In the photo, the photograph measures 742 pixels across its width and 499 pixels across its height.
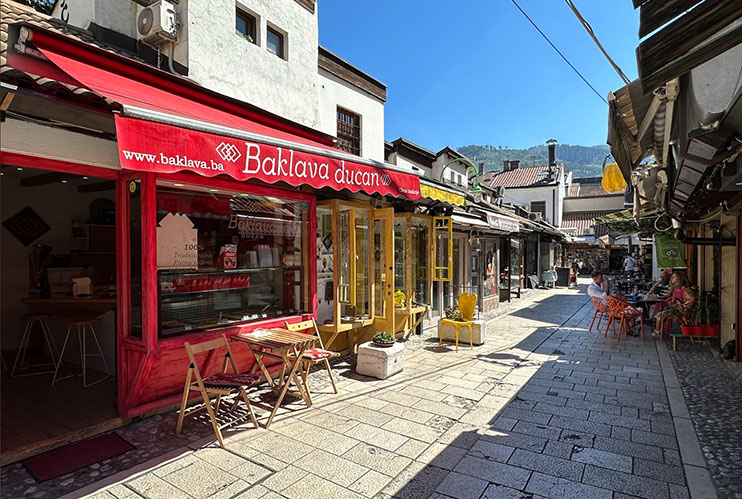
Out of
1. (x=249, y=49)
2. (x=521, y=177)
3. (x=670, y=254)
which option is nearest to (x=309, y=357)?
(x=249, y=49)

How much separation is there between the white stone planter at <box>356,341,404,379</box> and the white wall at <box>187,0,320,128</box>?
16.2ft

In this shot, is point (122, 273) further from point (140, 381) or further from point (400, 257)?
point (400, 257)

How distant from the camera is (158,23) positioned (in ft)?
19.6

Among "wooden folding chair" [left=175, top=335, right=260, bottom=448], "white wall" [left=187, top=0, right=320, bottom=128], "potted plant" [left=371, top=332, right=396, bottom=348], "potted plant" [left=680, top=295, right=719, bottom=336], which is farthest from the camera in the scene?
"potted plant" [left=680, top=295, right=719, bottom=336]

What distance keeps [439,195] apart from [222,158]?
4040 mm

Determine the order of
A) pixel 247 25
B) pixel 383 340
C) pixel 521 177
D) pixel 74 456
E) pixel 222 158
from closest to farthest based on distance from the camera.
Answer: pixel 222 158 → pixel 74 456 → pixel 383 340 → pixel 247 25 → pixel 521 177

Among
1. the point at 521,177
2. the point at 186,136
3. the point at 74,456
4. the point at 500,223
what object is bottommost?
the point at 74,456

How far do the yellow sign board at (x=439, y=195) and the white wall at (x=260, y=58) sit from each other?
11.8 feet

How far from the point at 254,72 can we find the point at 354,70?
418 cm

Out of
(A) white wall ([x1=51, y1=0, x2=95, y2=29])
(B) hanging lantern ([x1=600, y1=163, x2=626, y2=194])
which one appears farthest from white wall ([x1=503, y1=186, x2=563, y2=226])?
(A) white wall ([x1=51, y1=0, x2=95, y2=29])

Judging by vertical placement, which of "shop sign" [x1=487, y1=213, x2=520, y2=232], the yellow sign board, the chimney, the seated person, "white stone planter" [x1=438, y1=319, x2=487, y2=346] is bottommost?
"white stone planter" [x1=438, y1=319, x2=487, y2=346]

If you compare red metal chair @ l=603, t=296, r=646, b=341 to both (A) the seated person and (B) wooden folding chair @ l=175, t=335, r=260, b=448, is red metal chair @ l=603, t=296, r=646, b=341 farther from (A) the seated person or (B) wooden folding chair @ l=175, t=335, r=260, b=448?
(B) wooden folding chair @ l=175, t=335, r=260, b=448

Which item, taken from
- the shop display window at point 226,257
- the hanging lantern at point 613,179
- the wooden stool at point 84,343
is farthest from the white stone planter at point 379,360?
the hanging lantern at point 613,179

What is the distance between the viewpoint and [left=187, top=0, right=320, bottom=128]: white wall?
6.63 m
